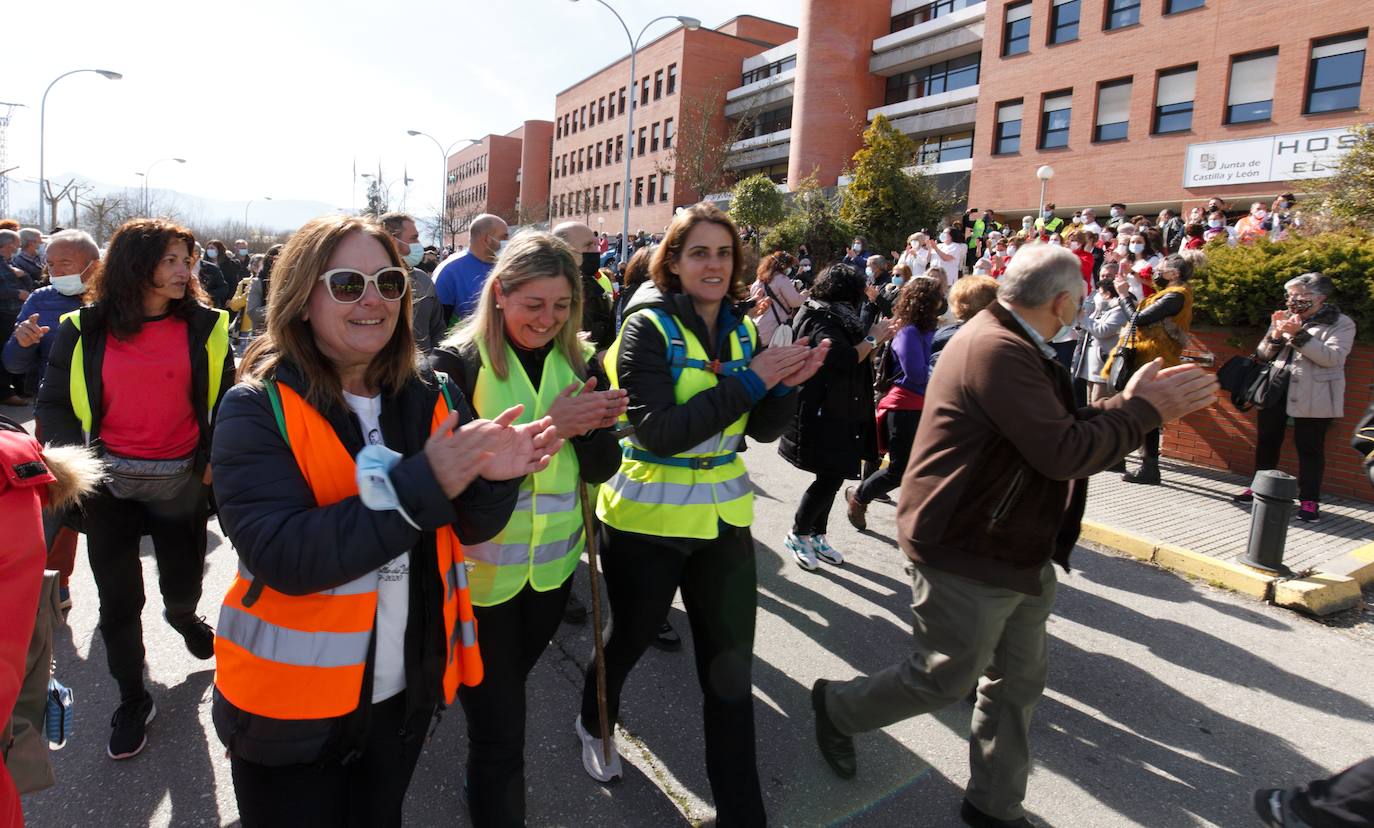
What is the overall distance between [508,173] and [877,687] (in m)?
80.5

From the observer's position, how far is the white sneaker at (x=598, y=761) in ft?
9.73

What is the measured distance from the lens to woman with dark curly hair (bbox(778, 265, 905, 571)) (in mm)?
4887

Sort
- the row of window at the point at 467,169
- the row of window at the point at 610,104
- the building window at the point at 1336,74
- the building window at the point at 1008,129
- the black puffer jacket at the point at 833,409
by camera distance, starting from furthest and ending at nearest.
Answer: the row of window at the point at 467,169
the row of window at the point at 610,104
the building window at the point at 1008,129
the building window at the point at 1336,74
the black puffer jacket at the point at 833,409

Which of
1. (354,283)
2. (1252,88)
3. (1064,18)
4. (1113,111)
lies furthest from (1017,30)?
(354,283)

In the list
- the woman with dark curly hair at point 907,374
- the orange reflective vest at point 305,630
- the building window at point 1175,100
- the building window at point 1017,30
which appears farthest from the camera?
the building window at point 1017,30

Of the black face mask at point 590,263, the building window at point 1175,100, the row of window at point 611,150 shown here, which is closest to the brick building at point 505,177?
the row of window at point 611,150

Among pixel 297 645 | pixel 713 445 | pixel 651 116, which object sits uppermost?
pixel 651 116

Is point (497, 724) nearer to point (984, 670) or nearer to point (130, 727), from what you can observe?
point (984, 670)

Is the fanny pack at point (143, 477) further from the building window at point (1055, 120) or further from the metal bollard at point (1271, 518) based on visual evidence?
the building window at point (1055, 120)

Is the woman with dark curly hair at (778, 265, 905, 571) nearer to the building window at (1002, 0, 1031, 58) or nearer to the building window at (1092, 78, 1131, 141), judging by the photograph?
the building window at (1092, 78, 1131, 141)

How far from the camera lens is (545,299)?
8.39ft

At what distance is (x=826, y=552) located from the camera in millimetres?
5316

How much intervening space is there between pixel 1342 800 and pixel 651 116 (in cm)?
5330

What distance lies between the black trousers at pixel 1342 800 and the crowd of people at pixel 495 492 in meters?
0.02
